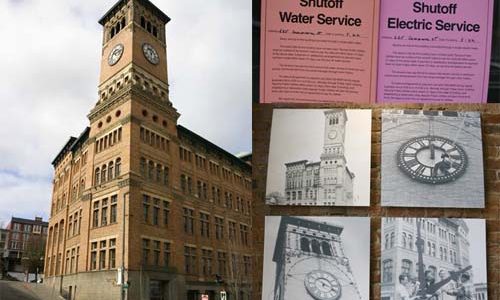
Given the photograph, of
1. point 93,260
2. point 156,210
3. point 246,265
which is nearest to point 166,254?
point 156,210

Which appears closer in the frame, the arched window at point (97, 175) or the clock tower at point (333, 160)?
the clock tower at point (333, 160)

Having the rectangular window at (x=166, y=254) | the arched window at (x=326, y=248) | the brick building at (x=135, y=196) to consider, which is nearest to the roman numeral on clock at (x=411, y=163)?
the arched window at (x=326, y=248)

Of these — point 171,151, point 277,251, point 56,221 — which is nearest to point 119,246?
point 56,221

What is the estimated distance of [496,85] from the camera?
2828mm

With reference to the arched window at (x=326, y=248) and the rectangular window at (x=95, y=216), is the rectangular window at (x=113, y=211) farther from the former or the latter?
the arched window at (x=326, y=248)

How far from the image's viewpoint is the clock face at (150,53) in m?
23.4

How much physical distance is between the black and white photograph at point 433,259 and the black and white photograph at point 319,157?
269mm

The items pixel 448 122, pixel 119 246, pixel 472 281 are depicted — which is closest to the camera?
pixel 472 281

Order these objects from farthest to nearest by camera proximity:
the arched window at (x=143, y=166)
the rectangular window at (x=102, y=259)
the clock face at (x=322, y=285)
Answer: the arched window at (x=143, y=166) < the rectangular window at (x=102, y=259) < the clock face at (x=322, y=285)

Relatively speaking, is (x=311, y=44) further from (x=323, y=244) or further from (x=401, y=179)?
(x=323, y=244)

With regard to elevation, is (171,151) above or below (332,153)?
above

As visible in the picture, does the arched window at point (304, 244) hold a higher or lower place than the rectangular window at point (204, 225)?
lower

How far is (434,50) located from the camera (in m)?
2.83

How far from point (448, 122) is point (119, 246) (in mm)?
20212
